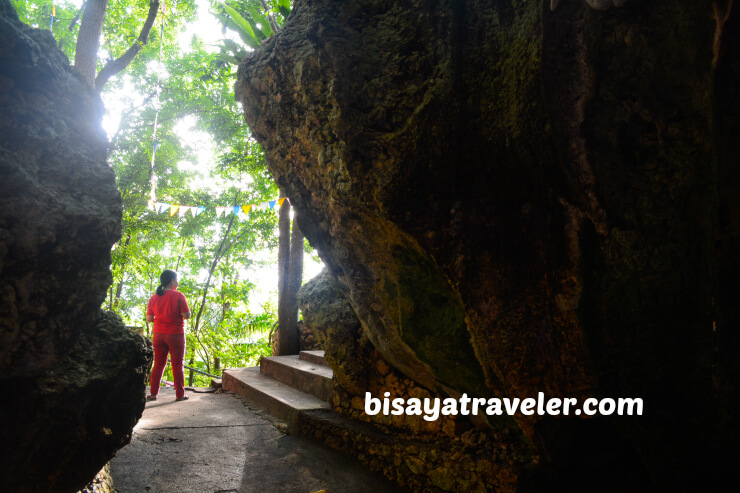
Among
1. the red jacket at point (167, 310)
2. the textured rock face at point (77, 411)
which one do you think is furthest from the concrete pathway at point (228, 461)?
the textured rock face at point (77, 411)

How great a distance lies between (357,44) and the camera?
9.12 feet

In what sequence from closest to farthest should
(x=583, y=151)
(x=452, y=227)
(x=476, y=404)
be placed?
(x=583, y=151) → (x=452, y=227) → (x=476, y=404)

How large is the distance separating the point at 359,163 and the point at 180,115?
1280 cm

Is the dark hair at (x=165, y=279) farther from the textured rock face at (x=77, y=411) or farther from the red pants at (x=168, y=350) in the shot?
the textured rock face at (x=77, y=411)

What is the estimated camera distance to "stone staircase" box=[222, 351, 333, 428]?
15.6 feet

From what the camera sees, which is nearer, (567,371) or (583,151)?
(583,151)

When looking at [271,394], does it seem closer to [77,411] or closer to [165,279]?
[165,279]

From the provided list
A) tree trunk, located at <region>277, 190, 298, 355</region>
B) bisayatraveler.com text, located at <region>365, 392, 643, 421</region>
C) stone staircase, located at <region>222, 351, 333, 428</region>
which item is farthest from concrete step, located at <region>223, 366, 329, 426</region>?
bisayatraveler.com text, located at <region>365, 392, 643, 421</region>

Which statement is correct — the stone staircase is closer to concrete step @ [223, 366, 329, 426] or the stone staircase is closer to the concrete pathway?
concrete step @ [223, 366, 329, 426]

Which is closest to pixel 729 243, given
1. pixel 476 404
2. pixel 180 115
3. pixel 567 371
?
pixel 567 371

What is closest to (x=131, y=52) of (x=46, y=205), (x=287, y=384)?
(x=287, y=384)

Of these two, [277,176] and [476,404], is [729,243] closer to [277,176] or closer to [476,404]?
[476,404]

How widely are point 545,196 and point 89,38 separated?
796 centimetres

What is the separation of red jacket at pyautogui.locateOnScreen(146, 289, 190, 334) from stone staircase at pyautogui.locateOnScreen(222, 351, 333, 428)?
1.40 m
